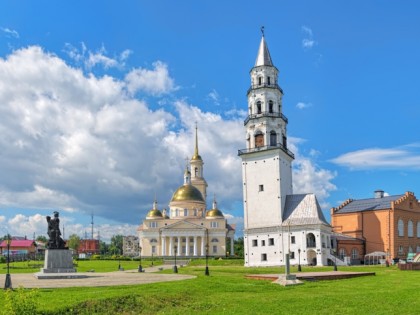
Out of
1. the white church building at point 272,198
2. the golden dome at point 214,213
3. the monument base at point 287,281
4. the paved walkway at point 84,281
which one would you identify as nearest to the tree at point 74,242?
the golden dome at point 214,213

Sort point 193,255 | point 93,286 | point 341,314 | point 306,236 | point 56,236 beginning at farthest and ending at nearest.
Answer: point 193,255 → point 306,236 → point 56,236 → point 93,286 → point 341,314

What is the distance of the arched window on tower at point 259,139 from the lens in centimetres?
6650

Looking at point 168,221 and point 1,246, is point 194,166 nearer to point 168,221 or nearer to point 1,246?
point 168,221

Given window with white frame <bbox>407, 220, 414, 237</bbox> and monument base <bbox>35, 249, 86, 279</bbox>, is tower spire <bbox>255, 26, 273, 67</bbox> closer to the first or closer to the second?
window with white frame <bbox>407, 220, 414, 237</bbox>

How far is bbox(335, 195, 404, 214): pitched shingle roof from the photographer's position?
7066 cm

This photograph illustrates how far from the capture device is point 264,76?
68.5 m

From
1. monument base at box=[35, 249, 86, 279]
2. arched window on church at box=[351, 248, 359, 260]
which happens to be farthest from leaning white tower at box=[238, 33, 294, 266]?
monument base at box=[35, 249, 86, 279]

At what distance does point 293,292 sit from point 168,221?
77546 millimetres

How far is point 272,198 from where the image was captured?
2534 inches

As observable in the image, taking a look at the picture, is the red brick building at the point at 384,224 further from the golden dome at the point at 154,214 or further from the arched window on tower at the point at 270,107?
the golden dome at the point at 154,214

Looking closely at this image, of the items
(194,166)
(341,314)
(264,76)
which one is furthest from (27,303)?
(194,166)

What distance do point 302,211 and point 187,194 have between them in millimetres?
44472

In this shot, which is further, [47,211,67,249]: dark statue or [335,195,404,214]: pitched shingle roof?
[335,195,404,214]: pitched shingle roof

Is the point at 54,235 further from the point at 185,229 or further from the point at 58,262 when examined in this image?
the point at 185,229
